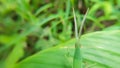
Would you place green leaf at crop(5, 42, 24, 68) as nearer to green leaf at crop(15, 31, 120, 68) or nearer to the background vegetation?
the background vegetation

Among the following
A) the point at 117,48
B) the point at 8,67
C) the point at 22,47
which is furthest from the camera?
the point at 22,47

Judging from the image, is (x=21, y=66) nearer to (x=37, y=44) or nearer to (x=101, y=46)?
(x=101, y=46)

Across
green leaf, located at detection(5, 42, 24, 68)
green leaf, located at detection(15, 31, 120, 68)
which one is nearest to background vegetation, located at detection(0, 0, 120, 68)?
green leaf, located at detection(5, 42, 24, 68)

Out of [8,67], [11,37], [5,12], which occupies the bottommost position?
[8,67]

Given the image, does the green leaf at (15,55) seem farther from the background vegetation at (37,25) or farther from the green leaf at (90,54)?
the green leaf at (90,54)

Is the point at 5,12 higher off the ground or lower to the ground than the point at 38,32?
higher

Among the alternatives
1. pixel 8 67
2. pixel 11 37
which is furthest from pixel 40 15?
pixel 8 67

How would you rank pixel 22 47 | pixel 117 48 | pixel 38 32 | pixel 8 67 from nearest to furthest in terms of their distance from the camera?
pixel 117 48 → pixel 8 67 → pixel 22 47 → pixel 38 32

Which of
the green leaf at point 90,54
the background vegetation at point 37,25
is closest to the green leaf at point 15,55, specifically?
the background vegetation at point 37,25
